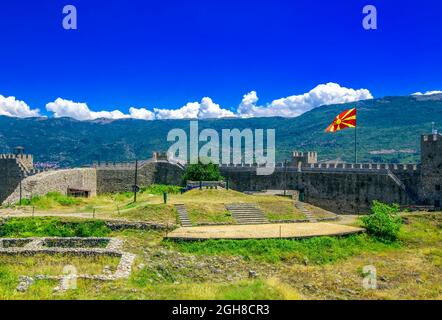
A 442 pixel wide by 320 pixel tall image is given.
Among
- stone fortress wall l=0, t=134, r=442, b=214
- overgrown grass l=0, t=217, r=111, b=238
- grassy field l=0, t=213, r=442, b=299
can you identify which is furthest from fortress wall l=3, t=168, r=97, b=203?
grassy field l=0, t=213, r=442, b=299

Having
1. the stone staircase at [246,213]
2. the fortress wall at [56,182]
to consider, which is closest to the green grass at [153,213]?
the stone staircase at [246,213]

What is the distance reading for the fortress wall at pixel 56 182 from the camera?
139 ft

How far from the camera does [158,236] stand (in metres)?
28.8

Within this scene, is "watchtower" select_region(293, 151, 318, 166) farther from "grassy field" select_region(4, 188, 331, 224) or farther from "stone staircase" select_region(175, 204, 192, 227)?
"stone staircase" select_region(175, 204, 192, 227)

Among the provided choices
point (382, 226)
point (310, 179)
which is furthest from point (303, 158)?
point (382, 226)

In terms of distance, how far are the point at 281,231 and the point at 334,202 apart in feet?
61.4

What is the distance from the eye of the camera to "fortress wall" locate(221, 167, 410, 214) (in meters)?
42.7

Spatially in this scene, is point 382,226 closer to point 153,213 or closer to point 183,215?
point 183,215

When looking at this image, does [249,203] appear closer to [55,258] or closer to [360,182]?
[360,182]

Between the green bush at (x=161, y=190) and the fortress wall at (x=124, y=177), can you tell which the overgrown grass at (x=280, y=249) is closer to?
the green bush at (x=161, y=190)

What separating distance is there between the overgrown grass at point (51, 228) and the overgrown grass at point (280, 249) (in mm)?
5635

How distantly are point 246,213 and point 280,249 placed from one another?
29.0 ft

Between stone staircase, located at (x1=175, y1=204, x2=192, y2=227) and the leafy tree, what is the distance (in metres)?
14.0
